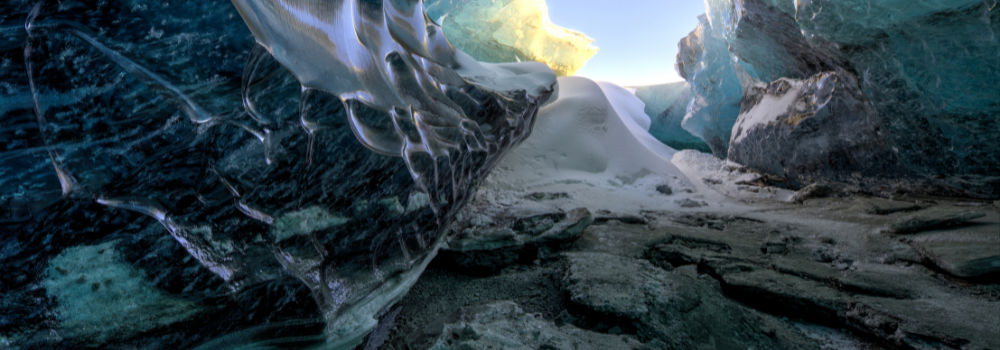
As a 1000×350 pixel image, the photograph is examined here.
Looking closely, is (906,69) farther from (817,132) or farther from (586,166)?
(586,166)

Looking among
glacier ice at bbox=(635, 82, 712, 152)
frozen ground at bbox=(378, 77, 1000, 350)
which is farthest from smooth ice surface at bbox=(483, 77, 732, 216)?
glacier ice at bbox=(635, 82, 712, 152)

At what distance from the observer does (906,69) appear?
2615 millimetres

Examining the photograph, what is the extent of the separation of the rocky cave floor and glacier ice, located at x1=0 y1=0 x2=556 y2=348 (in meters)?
0.35

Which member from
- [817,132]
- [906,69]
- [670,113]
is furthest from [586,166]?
[670,113]

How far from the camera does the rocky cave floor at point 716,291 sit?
3.65 feet

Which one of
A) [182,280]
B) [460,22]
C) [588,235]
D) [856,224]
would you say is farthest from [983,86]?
[460,22]

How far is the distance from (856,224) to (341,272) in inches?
110

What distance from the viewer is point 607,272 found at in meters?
1.41

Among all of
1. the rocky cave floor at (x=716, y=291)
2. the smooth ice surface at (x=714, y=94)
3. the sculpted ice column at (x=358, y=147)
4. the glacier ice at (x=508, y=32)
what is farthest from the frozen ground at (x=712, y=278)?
the glacier ice at (x=508, y=32)

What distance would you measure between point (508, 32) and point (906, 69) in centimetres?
405

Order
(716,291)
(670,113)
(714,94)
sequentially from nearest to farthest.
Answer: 1. (716,291)
2. (714,94)
3. (670,113)

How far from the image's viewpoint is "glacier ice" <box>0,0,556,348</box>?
843mm

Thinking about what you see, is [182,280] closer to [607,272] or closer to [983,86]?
[607,272]

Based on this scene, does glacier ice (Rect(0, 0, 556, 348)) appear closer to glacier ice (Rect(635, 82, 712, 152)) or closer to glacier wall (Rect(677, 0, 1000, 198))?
glacier wall (Rect(677, 0, 1000, 198))
